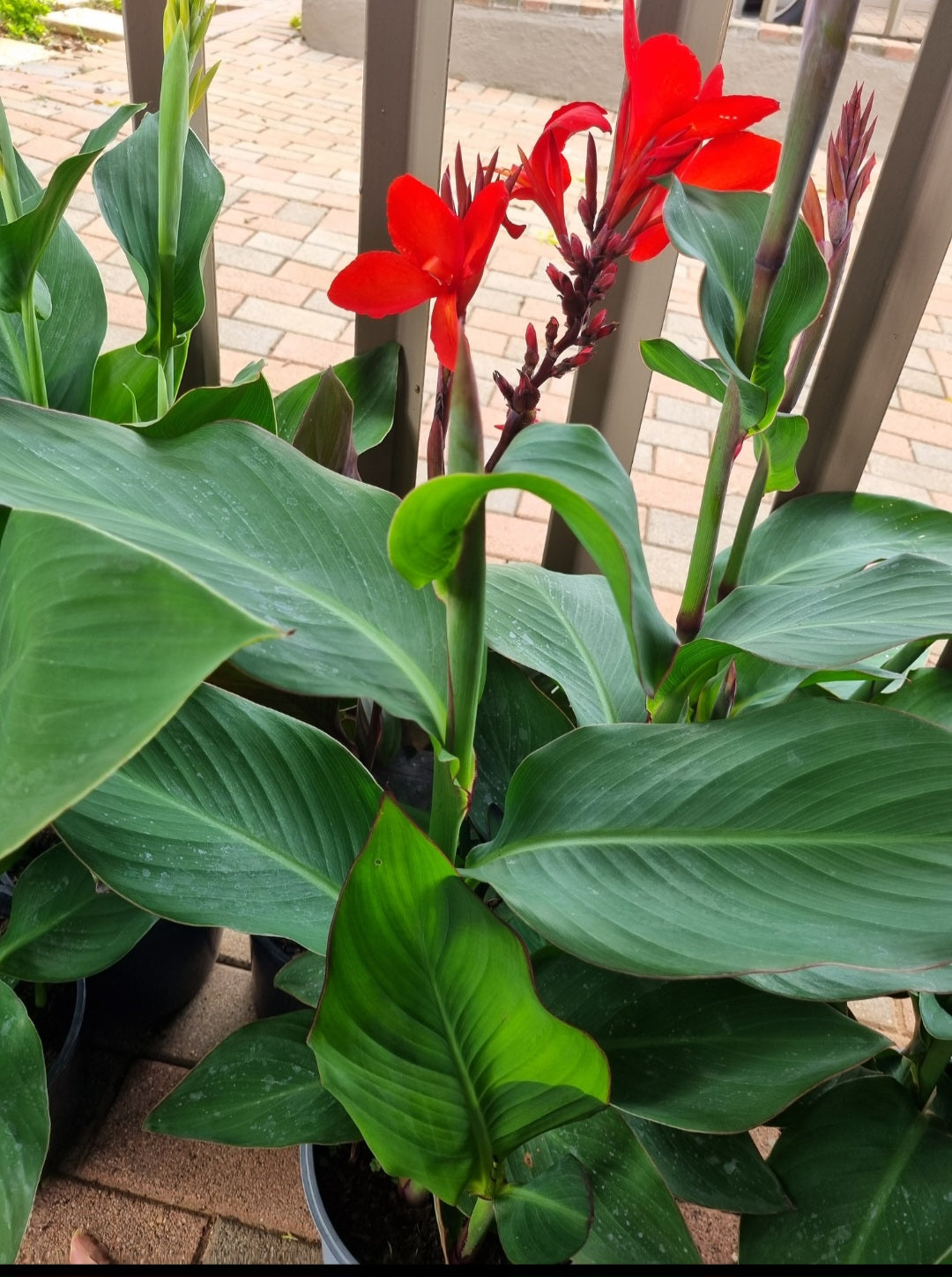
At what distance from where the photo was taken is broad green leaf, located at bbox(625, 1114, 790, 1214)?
0.70 m

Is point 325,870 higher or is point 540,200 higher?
point 540,200

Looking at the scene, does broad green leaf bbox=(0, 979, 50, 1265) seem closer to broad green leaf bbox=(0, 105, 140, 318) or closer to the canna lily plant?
the canna lily plant

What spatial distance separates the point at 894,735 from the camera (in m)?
0.58

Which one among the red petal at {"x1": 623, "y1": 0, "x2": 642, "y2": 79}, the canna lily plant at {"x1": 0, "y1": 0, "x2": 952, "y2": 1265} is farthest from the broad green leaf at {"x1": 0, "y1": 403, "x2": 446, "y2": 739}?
the red petal at {"x1": 623, "y1": 0, "x2": 642, "y2": 79}

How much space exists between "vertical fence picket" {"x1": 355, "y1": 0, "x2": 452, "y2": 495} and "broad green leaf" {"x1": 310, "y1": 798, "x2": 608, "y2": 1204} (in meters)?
0.71

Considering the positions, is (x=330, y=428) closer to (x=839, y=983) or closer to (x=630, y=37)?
(x=630, y=37)

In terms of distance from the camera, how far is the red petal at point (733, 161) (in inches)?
24.1

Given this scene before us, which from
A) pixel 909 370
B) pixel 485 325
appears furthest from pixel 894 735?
pixel 909 370

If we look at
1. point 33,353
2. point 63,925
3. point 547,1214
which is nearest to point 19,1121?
point 63,925

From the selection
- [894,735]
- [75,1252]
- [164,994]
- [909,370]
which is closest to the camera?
[894,735]

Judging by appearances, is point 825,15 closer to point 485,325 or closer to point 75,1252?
point 75,1252

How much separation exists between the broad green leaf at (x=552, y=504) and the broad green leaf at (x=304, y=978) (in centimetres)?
42

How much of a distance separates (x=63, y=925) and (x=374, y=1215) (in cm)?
38

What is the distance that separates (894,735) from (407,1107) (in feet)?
1.31
